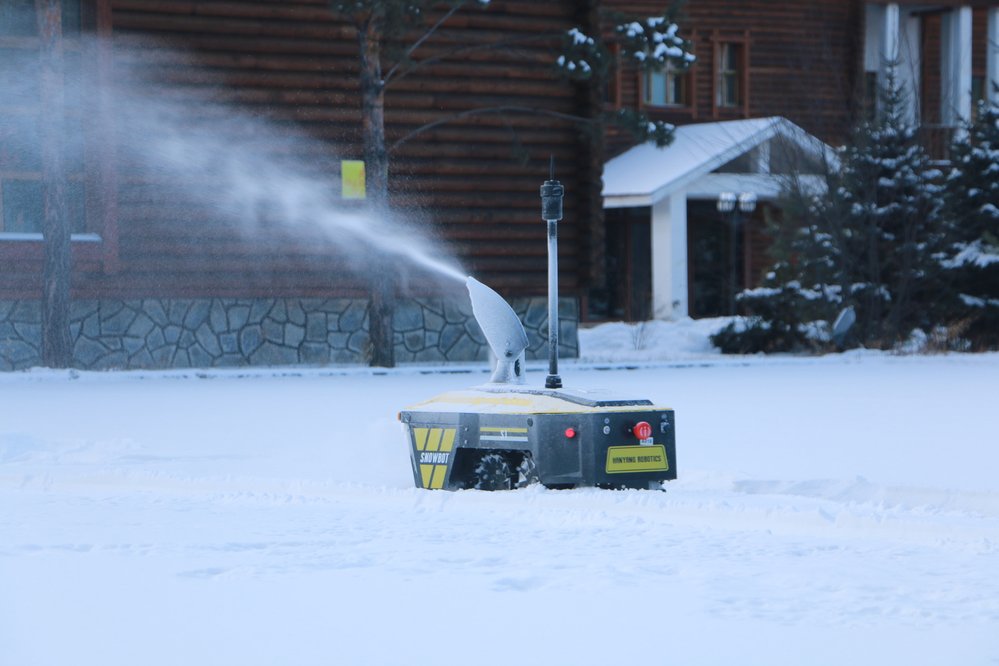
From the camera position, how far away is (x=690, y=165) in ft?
90.6

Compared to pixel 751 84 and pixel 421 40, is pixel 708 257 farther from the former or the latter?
pixel 421 40

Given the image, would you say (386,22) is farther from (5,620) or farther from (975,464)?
(5,620)

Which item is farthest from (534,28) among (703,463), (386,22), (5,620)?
(5,620)

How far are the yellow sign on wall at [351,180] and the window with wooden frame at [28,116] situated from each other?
3198mm

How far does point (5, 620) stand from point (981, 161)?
2047 centimetres

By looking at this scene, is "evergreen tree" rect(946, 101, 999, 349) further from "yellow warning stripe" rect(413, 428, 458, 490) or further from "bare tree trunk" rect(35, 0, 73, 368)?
"yellow warning stripe" rect(413, 428, 458, 490)

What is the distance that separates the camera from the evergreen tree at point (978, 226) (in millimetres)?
23328

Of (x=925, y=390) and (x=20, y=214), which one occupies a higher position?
(x=20, y=214)

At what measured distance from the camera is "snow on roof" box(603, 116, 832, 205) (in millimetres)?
27203

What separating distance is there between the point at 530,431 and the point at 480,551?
1.34 meters

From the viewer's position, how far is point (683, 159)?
92.8ft

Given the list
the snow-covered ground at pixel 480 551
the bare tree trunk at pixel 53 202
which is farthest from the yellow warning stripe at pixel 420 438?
the bare tree trunk at pixel 53 202

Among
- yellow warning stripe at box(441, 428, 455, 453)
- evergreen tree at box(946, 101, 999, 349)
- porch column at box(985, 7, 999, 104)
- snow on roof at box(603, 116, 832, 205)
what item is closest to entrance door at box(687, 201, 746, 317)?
snow on roof at box(603, 116, 832, 205)

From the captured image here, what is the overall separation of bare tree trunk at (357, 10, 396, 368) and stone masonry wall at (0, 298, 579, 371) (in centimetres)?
67
